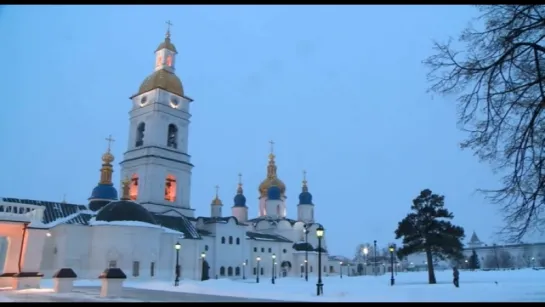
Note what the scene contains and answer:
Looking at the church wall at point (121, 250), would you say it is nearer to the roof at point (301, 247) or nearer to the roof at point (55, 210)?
the roof at point (55, 210)

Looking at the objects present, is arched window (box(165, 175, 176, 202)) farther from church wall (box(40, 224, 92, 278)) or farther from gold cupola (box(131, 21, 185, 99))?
church wall (box(40, 224, 92, 278))

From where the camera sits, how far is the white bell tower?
5444 centimetres

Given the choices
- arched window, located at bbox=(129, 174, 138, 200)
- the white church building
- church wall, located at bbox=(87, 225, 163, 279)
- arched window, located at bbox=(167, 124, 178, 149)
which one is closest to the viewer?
the white church building

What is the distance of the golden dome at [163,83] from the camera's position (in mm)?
→ 58469

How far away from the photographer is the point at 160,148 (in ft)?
182

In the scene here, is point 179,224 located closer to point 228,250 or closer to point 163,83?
point 228,250

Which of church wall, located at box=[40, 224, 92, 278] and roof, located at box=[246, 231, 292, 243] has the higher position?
roof, located at box=[246, 231, 292, 243]

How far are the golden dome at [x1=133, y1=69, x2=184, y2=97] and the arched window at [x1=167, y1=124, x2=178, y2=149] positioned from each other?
472cm

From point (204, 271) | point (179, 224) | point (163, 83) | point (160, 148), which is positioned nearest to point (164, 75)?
point (163, 83)

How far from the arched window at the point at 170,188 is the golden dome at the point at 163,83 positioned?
1169 centimetres

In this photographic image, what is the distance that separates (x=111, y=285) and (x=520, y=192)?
18450 millimetres

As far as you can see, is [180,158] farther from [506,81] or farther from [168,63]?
[506,81]

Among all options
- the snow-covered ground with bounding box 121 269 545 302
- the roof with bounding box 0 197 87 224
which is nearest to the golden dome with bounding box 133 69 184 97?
the roof with bounding box 0 197 87 224

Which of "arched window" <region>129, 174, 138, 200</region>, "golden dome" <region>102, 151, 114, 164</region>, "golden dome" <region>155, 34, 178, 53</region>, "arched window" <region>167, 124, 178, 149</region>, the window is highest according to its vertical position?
"golden dome" <region>155, 34, 178, 53</region>
